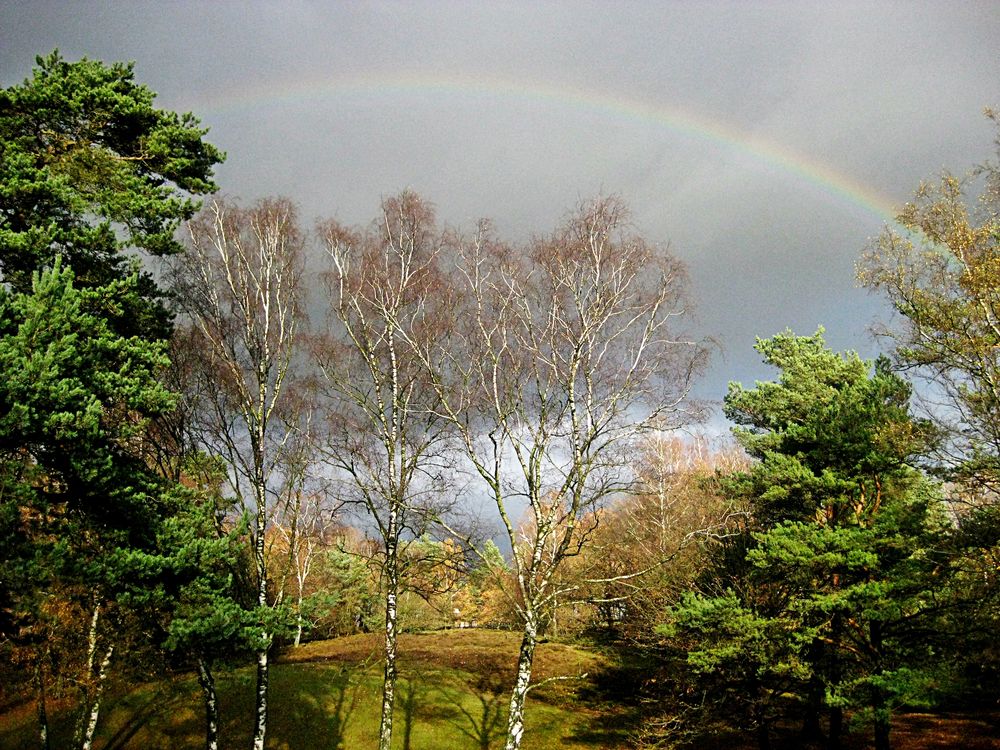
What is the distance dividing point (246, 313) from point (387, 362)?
368 cm

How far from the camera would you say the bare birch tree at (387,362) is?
1477 centimetres

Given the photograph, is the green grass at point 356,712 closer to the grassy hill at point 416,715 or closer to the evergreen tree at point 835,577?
the grassy hill at point 416,715

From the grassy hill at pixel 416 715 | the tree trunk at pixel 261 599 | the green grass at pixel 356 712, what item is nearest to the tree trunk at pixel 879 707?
the grassy hill at pixel 416 715

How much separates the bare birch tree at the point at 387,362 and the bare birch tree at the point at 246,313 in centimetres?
126

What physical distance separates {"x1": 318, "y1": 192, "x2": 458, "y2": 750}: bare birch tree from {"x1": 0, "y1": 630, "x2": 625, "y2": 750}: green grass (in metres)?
6.00

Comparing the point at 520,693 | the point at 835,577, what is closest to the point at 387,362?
the point at 520,693

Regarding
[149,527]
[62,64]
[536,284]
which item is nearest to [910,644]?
[536,284]

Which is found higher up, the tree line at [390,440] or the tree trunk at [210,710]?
the tree line at [390,440]

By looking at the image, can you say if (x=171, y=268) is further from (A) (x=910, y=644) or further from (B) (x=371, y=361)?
(A) (x=910, y=644)

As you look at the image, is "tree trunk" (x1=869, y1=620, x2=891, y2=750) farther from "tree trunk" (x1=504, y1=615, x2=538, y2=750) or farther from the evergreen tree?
"tree trunk" (x1=504, y1=615, x2=538, y2=750)

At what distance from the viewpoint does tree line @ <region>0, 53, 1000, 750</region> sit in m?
9.97

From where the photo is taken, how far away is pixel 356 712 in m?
22.8

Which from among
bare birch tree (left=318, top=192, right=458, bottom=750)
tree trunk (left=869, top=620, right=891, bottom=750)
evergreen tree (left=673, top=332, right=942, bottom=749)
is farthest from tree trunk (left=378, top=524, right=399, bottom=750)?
tree trunk (left=869, top=620, right=891, bottom=750)

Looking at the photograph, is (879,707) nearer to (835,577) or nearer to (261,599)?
(835,577)
